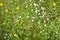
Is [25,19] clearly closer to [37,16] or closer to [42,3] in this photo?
[37,16]

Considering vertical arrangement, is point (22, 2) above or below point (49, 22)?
above

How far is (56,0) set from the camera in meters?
5.25

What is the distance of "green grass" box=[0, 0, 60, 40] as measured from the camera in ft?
15.8

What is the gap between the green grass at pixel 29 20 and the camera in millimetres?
4821

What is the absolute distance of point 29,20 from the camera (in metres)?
4.99

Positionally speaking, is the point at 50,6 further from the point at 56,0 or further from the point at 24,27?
the point at 24,27

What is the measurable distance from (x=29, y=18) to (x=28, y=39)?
0.51 meters

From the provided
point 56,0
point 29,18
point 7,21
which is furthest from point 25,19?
point 56,0

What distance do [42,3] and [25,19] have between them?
61 cm

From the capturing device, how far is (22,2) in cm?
520

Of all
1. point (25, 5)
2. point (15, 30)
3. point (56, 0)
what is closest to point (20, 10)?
point (25, 5)

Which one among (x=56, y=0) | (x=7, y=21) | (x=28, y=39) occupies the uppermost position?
(x=56, y=0)

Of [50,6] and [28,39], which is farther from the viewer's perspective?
[50,6]

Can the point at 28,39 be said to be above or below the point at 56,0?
below
